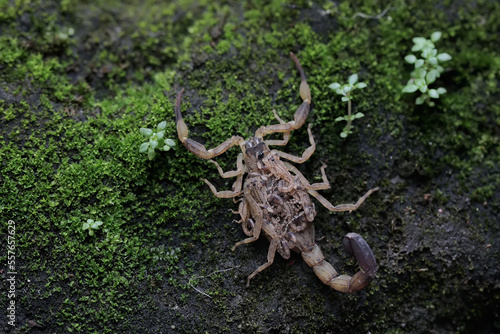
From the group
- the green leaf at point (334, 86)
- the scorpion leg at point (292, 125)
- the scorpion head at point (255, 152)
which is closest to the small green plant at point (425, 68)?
the green leaf at point (334, 86)

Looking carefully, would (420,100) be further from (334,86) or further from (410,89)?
(334,86)

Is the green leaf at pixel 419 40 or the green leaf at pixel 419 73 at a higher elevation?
the green leaf at pixel 419 40

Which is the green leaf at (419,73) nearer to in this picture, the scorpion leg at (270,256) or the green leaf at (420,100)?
the green leaf at (420,100)

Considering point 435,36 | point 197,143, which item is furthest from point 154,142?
point 435,36

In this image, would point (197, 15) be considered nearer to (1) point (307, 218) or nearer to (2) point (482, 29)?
(1) point (307, 218)

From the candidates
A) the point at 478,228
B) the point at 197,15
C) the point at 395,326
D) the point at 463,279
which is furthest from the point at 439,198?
the point at 197,15

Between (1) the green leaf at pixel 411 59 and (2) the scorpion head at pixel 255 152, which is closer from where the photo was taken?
(2) the scorpion head at pixel 255 152
